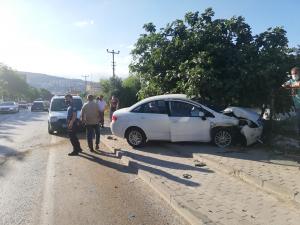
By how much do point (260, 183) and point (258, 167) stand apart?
4.71ft

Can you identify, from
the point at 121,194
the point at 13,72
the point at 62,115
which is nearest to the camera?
the point at 121,194

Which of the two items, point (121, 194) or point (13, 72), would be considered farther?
point (13, 72)

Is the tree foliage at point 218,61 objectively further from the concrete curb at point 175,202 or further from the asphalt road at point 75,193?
the concrete curb at point 175,202

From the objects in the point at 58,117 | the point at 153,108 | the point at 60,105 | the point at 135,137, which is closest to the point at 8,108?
the point at 60,105

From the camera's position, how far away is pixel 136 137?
44.3ft

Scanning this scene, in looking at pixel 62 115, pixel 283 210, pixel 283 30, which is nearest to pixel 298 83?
pixel 283 30

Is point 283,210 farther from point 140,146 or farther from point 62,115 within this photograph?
point 62,115

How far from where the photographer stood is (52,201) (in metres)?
7.51

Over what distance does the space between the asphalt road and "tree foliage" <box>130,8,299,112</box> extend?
3.83 m

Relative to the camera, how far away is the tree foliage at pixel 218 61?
13609 millimetres

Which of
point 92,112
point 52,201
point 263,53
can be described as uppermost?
point 263,53

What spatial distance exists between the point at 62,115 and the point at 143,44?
215 inches

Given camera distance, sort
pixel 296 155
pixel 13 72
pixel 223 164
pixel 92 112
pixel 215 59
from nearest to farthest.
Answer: pixel 223 164
pixel 296 155
pixel 92 112
pixel 215 59
pixel 13 72

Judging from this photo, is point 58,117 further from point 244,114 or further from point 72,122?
point 244,114
